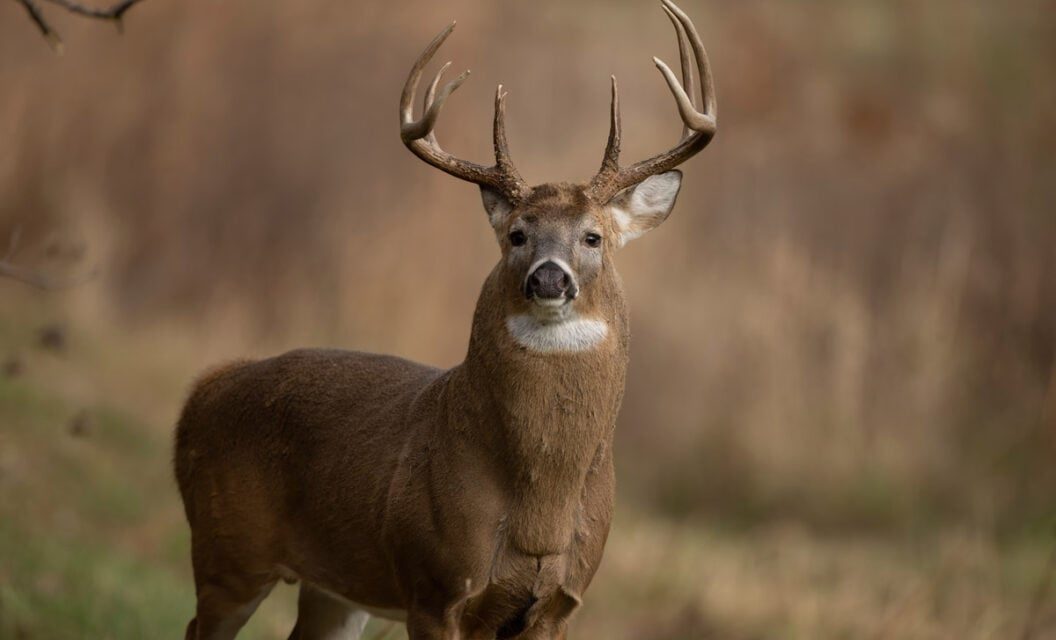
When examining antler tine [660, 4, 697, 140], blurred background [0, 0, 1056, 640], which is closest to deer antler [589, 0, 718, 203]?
antler tine [660, 4, 697, 140]

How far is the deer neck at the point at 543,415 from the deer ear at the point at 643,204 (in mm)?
395

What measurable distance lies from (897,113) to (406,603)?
1299cm

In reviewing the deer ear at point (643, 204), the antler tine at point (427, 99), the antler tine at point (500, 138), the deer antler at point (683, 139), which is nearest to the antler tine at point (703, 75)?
the deer antler at point (683, 139)

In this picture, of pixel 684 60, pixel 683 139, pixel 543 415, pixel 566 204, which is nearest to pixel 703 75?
pixel 684 60

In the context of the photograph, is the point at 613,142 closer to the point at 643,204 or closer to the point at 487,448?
the point at 643,204

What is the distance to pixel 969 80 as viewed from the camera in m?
18.6

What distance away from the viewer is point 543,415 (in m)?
5.75

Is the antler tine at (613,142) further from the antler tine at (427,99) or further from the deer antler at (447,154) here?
the antler tine at (427,99)

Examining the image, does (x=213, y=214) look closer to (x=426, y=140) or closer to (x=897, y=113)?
(x=897, y=113)

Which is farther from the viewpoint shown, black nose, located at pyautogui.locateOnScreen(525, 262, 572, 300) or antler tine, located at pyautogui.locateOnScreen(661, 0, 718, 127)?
antler tine, located at pyautogui.locateOnScreen(661, 0, 718, 127)

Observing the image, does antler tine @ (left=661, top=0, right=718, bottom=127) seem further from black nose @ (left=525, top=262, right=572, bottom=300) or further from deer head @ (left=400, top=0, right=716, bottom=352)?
black nose @ (left=525, top=262, right=572, bottom=300)

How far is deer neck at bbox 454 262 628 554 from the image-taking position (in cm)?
573

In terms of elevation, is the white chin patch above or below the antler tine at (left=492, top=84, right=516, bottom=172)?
below

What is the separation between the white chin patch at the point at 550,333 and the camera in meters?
5.74
